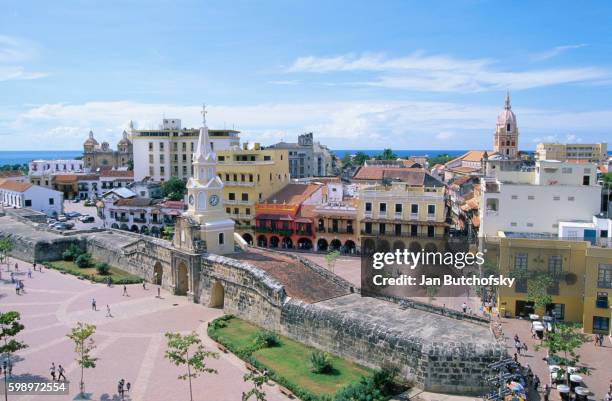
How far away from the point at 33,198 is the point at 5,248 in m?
28.3

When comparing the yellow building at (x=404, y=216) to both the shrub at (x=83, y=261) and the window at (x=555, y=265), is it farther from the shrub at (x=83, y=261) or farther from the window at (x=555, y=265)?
the shrub at (x=83, y=261)

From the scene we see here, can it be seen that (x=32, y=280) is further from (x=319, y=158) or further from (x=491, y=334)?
(x=319, y=158)

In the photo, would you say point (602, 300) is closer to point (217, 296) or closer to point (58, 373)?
point (217, 296)

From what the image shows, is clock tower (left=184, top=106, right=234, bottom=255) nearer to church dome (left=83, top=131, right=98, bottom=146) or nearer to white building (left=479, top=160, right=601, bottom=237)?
white building (left=479, top=160, right=601, bottom=237)

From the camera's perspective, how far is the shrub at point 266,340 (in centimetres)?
2866

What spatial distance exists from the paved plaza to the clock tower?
503cm

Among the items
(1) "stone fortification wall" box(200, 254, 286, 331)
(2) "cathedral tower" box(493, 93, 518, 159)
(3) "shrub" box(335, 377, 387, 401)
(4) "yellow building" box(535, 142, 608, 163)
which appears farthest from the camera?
(4) "yellow building" box(535, 142, 608, 163)

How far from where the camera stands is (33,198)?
76625 millimetres

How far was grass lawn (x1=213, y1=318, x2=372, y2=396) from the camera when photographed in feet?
81.8

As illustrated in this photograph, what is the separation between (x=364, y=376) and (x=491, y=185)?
2333cm

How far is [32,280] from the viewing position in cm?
4522

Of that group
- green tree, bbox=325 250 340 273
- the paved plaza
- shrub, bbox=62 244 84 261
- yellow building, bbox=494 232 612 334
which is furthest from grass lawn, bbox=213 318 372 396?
shrub, bbox=62 244 84 261

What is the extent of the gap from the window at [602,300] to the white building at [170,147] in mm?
65455

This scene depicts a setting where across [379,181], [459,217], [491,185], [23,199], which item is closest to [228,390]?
[491,185]
